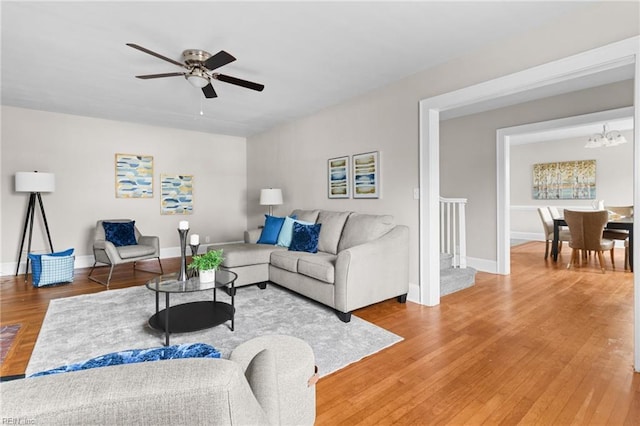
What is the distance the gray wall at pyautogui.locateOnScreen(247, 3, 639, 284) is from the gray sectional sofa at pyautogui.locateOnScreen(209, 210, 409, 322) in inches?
11.6

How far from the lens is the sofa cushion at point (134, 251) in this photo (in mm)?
4326

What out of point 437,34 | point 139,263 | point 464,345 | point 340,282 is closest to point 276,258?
point 340,282

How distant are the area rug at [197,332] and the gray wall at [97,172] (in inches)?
85.6

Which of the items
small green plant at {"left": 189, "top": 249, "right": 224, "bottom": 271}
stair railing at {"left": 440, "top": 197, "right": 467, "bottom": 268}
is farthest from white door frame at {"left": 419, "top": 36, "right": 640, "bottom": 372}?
small green plant at {"left": 189, "top": 249, "right": 224, "bottom": 271}

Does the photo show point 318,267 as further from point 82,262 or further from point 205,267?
point 82,262

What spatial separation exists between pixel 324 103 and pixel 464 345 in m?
3.47

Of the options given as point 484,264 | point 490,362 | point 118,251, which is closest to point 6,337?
point 118,251

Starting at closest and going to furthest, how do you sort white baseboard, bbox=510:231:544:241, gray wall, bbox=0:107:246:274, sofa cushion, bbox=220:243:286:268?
sofa cushion, bbox=220:243:286:268 < gray wall, bbox=0:107:246:274 < white baseboard, bbox=510:231:544:241

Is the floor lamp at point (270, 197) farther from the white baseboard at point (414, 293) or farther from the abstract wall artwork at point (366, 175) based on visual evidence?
the white baseboard at point (414, 293)

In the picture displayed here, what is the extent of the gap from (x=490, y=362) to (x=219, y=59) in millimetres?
2962

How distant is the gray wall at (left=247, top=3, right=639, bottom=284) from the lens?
7.77ft

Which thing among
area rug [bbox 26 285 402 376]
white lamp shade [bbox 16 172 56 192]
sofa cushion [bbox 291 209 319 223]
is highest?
white lamp shade [bbox 16 172 56 192]

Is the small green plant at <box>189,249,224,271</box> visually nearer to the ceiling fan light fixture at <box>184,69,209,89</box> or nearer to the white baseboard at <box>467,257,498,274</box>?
the ceiling fan light fixture at <box>184,69,209,89</box>

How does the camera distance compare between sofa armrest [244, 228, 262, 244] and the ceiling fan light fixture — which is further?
sofa armrest [244, 228, 262, 244]
